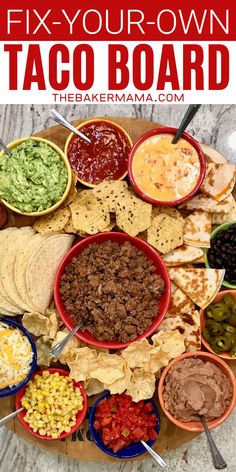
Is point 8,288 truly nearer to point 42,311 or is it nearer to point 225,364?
point 42,311

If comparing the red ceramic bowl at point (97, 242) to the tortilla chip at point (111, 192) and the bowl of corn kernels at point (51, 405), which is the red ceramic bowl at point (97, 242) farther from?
the bowl of corn kernels at point (51, 405)

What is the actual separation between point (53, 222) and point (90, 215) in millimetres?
268

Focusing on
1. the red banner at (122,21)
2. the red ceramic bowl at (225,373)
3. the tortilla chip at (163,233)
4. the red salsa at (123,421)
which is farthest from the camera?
the red banner at (122,21)

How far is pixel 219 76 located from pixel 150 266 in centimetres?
177

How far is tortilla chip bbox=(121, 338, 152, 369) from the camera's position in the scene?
4.11 metres

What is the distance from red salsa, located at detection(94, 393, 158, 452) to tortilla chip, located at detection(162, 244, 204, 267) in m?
0.98

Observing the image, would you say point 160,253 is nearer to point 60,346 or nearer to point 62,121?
point 60,346

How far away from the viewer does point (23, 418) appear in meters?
4.20

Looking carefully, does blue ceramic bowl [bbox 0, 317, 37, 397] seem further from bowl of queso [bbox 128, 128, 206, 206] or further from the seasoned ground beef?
bowl of queso [bbox 128, 128, 206, 206]

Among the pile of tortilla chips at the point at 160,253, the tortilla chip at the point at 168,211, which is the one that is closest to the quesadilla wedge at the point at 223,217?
the pile of tortilla chips at the point at 160,253

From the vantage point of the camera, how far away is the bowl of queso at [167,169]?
423 centimetres

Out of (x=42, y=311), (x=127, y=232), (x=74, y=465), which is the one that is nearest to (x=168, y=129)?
(x=127, y=232)

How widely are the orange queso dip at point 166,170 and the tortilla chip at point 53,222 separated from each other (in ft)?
1.82

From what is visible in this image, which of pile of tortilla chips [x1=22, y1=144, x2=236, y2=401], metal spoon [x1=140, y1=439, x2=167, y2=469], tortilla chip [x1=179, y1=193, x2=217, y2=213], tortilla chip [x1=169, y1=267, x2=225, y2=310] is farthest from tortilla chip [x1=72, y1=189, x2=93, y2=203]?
metal spoon [x1=140, y1=439, x2=167, y2=469]
